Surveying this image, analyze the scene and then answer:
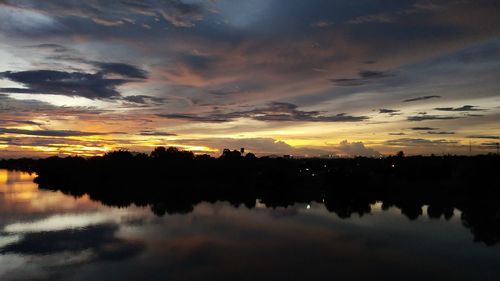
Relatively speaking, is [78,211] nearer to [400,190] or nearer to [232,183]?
[232,183]

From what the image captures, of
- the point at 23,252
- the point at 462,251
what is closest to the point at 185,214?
the point at 23,252

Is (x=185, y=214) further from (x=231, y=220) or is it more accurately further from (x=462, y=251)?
(x=462, y=251)

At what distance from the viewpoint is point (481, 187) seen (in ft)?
221

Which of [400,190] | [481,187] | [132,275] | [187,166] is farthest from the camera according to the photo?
[187,166]

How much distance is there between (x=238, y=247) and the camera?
3738cm

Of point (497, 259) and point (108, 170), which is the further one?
point (108, 170)

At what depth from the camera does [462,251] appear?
3497cm

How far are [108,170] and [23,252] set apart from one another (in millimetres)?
88233

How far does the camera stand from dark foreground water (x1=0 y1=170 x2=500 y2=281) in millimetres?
29078

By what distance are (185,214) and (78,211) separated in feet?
48.7

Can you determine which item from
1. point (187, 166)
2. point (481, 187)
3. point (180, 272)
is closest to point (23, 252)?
point (180, 272)

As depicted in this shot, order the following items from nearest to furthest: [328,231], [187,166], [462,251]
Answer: [462,251] < [328,231] < [187,166]

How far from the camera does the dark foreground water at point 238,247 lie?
1145 inches

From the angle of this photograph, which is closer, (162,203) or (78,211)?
(78,211)
